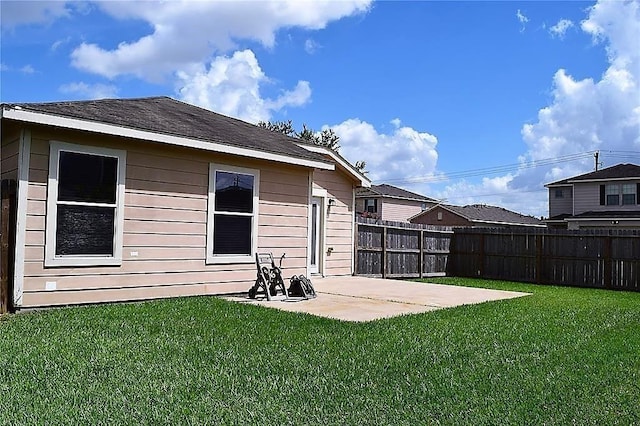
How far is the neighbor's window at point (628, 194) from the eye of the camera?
1058 inches

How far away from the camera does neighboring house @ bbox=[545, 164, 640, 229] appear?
26.6m

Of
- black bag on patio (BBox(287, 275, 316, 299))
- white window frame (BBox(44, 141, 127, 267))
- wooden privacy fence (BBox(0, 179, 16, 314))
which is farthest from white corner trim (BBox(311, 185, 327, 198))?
wooden privacy fence (BBox(0, 179, 16, 314))

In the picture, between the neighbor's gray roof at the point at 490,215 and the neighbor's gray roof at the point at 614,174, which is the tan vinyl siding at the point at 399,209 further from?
the neighbor's gray roof at the point at 614,174

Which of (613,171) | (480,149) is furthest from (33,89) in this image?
(613,171)

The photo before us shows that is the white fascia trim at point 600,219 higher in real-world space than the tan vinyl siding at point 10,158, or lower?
higher

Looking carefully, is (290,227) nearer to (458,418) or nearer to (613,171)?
(458,418)

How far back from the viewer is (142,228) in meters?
8.03

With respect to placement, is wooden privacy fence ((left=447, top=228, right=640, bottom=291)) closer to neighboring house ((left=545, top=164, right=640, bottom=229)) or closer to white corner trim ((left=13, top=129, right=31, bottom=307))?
white corner trim ((left=13, top=129, right=31, bottom=307))

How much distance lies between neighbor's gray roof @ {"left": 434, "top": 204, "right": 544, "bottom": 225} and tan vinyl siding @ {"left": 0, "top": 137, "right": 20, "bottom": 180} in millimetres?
30824

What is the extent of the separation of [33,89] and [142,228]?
479cm

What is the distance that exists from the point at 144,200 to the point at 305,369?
4.67 meters

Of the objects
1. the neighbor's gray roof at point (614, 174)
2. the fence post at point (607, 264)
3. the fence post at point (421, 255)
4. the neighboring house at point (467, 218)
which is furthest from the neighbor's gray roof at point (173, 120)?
the neighboring house at point (467, 218)

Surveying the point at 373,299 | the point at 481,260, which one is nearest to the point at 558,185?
the point at 481,260

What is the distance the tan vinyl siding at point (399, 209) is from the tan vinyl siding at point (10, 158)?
93.4 ft
